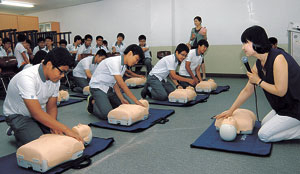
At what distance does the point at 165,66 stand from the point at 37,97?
240 cm

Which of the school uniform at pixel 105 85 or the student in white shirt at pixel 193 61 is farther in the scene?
the student in white shirt at pixel 193 61

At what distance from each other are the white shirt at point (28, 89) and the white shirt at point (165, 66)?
210 cm

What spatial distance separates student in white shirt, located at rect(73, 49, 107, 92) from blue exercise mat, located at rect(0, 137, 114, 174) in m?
2.33

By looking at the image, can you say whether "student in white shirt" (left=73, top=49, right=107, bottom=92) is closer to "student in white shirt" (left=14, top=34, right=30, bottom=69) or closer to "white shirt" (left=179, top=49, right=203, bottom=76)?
"student in white shirt" (left=14, top=34, right=30, bottom=69)

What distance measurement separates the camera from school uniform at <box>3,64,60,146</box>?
184 centimetres

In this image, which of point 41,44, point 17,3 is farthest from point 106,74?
point 17,3

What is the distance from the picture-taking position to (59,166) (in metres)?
1.71

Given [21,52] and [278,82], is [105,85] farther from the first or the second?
[21,52]

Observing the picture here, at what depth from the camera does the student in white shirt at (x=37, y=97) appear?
1755 mm

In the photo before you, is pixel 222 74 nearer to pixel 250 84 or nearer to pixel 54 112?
pixel 250 84

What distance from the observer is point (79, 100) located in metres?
4.04

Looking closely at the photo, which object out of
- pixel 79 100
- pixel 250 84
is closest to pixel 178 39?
pixel 79 100

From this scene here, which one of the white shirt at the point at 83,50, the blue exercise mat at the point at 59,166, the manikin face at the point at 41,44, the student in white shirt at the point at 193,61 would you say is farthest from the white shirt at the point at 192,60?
the manikin face at the point at 41,44

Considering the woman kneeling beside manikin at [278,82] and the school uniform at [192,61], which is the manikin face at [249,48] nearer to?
the woman kneeling beside manikin at [278,82]
